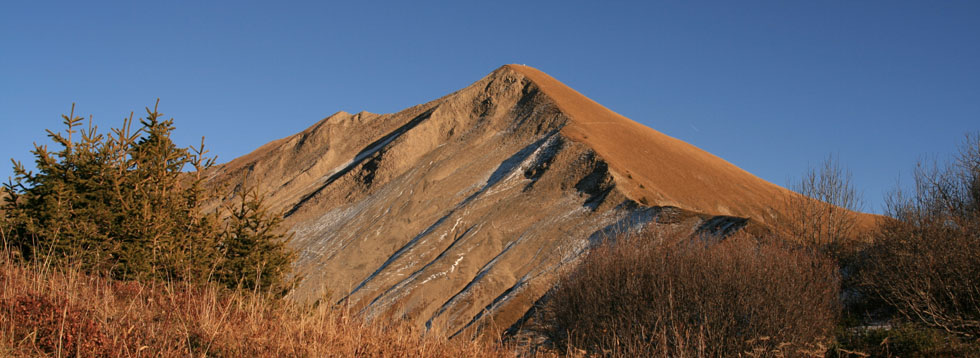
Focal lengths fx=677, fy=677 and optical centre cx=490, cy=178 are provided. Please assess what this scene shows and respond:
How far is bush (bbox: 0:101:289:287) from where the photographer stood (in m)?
12.9

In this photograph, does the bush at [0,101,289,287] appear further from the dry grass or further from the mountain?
the mountain

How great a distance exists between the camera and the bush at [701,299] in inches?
663

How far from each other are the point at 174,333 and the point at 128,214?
9.11m

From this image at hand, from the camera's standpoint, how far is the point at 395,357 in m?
6.17

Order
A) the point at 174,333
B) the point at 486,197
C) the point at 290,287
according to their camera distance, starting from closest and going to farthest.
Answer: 1. the point at 174,333
2. the point at 290,287
3. the point at 486,197

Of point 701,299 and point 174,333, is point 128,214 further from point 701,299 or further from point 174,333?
point 701,299

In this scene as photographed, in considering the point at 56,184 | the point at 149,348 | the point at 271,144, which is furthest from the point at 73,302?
the point at 271,144

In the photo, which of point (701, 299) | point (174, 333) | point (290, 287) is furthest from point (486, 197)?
point (174, 333)

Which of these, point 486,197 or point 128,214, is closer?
point 128,214

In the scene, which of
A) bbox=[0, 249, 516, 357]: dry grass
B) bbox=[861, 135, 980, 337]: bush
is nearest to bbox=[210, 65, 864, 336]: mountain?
bbox=[861, 135, 980, 337]: bush

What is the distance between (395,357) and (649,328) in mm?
13062

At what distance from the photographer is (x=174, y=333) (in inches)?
237

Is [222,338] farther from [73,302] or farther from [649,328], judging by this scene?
[649,328]

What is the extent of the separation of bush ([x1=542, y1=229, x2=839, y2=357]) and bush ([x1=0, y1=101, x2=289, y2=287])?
26.9ft
